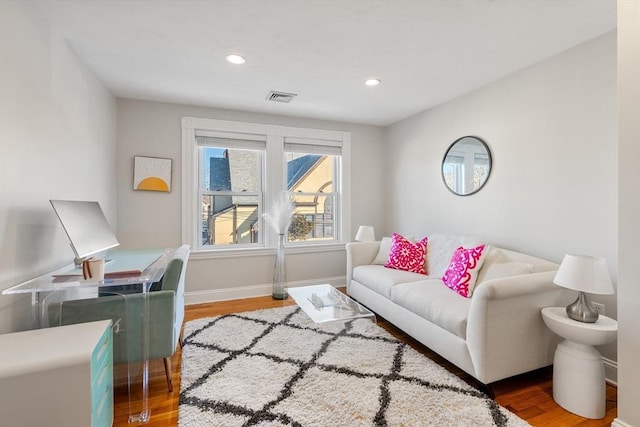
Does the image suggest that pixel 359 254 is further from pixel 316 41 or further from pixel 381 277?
pixel 316 41

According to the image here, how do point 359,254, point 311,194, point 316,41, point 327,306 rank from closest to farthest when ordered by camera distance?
point 316,41
point 327,306
point 359,254
point 311,194

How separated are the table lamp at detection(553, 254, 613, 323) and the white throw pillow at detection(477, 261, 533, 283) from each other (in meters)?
0.33

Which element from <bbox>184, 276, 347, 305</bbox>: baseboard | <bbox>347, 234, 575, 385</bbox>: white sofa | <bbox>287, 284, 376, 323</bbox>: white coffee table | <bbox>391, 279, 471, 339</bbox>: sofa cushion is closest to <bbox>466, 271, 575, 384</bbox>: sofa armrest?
<bbox>347, 234, 575, 385</bbox>: white sofa

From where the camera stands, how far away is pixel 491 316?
1.77 m

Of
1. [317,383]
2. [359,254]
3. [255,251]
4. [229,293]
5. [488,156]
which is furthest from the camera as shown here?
[255,251]

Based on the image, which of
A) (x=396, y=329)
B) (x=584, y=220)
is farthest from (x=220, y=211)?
(x=584, y=220)

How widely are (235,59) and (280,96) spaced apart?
2.76 feet

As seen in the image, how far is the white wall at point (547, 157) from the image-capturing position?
203cm

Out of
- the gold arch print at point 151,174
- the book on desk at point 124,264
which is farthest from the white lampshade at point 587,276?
the gold arch print at point 151,174

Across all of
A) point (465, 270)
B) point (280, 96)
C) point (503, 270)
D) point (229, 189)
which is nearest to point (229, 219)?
point (229, 189)

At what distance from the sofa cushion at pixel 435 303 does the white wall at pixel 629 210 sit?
29.4 inches

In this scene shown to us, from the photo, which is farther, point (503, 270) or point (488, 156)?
point (488, 156)

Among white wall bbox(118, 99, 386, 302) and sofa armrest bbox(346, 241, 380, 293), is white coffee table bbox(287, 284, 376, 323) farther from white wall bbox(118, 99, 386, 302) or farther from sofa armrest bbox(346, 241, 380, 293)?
white wall bbox(118, 99, 386, 302)

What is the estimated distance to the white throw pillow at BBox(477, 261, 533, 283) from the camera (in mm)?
2068
